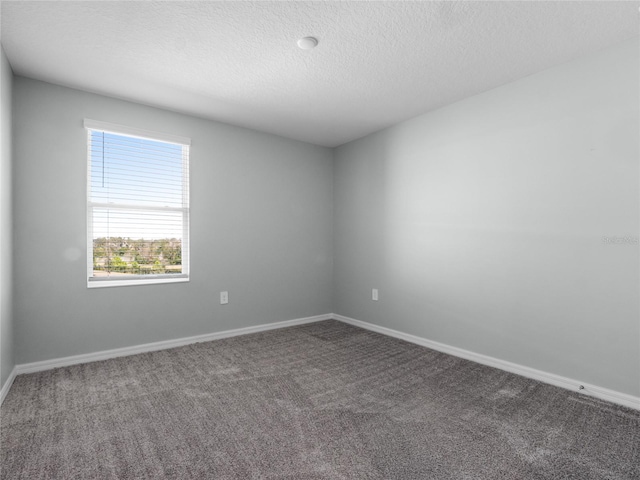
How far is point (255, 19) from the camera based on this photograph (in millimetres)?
1899

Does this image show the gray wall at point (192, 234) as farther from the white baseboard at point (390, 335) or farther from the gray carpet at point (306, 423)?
the gray carpet at point (306, 423)

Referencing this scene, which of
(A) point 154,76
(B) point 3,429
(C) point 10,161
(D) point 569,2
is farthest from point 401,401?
(C) point 10,161

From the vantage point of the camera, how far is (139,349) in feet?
9.89

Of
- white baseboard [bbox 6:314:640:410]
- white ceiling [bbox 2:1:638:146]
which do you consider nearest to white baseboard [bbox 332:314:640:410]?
white baseboard [bbox 6:314:640:410]

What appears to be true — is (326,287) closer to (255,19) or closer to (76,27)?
(255,19)

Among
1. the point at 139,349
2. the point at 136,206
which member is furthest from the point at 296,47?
the point at 139,349

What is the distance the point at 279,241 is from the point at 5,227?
2351 millimetres

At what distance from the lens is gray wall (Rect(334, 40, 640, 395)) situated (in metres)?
2.12

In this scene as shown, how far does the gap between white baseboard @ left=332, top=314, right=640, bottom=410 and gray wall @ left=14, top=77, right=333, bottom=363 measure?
1379 millimetres

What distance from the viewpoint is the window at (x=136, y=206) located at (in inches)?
113

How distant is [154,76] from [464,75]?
2.31m

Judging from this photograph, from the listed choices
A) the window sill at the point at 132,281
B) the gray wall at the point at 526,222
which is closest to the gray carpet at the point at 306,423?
the gray wall at the point at 526,222

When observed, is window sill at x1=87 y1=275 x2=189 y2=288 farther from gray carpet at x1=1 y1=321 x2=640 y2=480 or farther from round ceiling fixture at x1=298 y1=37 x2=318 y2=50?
round ceiling fixture at x1=298 y1=37 x2=318 y2=50

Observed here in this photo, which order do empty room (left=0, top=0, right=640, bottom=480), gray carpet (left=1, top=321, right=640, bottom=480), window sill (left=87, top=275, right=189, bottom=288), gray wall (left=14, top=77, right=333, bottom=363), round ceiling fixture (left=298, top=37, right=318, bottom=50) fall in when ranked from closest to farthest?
1. gray carpet (left=1, top=321, right=640, bottom=480)
2. empty room (left=0, top=0, right=640, bottom=480)
3. round ceiling fixture (left=298, top=37, right=318, bottom=50)
4. gray wall (left=14, top=77, right=333, bottom=363)
5. window sill (left=87, top=275, right=189, bottom=288)
